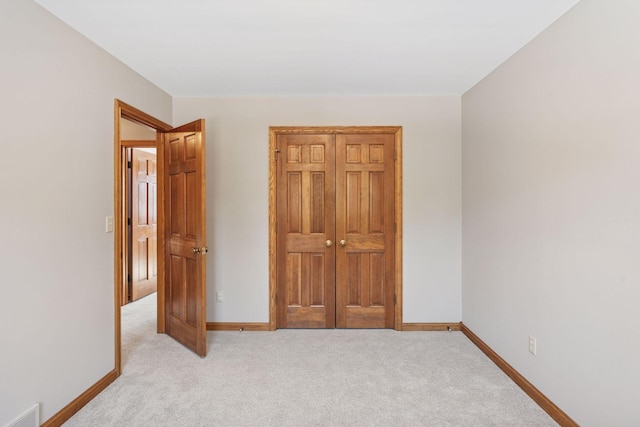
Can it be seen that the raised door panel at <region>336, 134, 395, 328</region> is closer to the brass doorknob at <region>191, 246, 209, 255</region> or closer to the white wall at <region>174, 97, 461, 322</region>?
the white wall at <region>174, 97, 461, 322</region>

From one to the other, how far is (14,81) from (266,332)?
279 cm

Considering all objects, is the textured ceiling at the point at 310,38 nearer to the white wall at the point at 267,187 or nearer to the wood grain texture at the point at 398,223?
the white wall at the point at 267,187

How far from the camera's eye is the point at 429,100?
354cm

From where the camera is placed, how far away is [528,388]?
2322mm

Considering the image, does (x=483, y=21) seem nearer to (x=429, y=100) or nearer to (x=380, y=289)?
(x=429, y=100)

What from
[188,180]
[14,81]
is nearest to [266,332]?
[188,180]

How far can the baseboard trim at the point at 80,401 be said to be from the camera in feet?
6.50

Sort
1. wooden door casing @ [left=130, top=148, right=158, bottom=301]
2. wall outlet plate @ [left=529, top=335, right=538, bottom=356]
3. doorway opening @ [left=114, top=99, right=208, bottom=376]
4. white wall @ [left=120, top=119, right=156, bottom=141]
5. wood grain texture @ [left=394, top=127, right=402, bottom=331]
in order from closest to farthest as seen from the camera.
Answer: wall outlet plate @ [left=529, top=335, right=538, bottom=356]
doorway opening @ [left=114, top=99, right=208, bottom=376]
wood grain texture @ [left=394, top=127, right=402, bottom=331]
white wall @ [left=120, top=119, right=156, bottom=141]
wooden door casing @ [left=130, top=148, right=158, bottom=301]

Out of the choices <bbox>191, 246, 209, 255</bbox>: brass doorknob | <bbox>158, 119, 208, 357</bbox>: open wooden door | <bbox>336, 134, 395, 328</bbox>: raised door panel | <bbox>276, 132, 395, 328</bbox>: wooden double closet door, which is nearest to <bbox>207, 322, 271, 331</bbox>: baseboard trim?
<bbox>276, 132, 395, 328</bbox>: wooden double closet door

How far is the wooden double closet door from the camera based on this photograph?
11.7 ft

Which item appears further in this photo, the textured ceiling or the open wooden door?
the open wooden door

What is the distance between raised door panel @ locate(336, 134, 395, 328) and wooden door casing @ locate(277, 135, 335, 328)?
0.33 feet

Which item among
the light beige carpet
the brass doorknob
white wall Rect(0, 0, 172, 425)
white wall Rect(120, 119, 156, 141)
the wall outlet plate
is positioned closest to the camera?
white wall Rect(0, 0, 172, 425)

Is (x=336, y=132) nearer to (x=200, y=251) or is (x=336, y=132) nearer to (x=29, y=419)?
(x=200, y=251)
